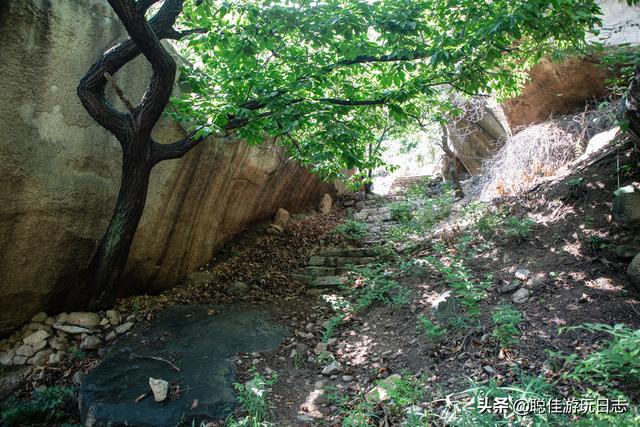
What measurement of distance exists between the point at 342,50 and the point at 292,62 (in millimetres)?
763

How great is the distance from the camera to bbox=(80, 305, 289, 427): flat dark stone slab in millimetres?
3150

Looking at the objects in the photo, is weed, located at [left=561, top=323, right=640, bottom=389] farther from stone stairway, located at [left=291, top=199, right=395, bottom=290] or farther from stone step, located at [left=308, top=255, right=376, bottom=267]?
stone step, located at [left=308, top=255, right=376, bottom=267]

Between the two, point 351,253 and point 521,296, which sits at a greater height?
point 521,296

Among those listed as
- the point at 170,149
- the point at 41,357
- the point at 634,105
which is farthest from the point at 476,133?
the point at 41,357

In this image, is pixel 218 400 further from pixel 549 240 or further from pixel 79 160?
pixel 549 240

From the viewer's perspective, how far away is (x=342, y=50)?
13.4 ft

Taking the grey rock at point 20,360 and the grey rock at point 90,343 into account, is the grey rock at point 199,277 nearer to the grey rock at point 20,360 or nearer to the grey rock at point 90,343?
the grey rock at point 90,343

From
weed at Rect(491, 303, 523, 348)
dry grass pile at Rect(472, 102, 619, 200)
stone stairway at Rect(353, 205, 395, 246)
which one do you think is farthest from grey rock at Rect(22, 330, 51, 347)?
dry grass pile at Rect(472, 102, 619, 200)

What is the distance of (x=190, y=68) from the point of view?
564cm

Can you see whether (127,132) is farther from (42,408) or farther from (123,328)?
(42,408)

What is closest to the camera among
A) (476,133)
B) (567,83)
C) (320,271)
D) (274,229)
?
(320,271)

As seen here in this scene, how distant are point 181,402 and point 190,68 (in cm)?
467

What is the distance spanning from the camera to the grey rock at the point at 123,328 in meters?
4.82

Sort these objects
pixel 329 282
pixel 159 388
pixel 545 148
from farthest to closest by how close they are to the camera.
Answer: pixel 329 282 < pixel 545 148 < pixel 159 388
